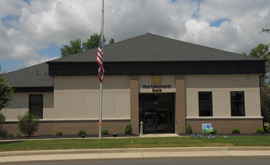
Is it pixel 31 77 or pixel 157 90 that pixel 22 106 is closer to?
pixel 31 77

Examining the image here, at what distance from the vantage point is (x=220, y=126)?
Answer: 22250 mm

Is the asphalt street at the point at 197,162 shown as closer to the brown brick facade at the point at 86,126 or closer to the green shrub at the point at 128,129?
the green shrub at the point at 128,129

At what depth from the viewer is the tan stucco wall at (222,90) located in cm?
2253

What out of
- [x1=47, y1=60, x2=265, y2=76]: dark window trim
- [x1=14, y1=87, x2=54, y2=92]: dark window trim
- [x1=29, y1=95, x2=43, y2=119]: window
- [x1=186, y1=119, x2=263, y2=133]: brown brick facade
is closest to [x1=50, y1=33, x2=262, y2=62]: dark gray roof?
[x1=47, y1=60, x2=265, y2=76]: dark window trim

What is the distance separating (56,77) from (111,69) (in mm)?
4870

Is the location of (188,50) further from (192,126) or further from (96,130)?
(96,130)

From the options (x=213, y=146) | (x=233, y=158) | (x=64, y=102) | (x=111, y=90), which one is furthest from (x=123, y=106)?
(x=233, y=158)

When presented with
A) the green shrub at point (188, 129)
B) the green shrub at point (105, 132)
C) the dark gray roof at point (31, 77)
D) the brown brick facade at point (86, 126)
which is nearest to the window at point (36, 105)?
the dark gray roof at point (31, 77)

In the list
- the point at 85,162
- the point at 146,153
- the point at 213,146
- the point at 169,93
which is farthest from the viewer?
the point at 169,93

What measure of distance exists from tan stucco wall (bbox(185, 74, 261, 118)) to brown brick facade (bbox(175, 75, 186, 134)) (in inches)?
18.9

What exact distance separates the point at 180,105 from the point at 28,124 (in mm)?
12958

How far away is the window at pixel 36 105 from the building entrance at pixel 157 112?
9100 millimetres

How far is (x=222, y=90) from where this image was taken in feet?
→ 74.6

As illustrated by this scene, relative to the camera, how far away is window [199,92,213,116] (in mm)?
22609
